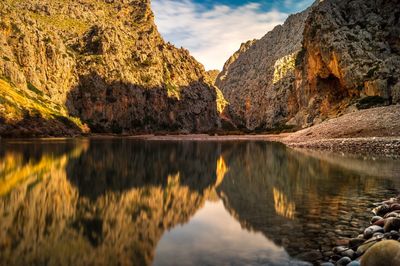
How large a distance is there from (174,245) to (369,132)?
49.8 m

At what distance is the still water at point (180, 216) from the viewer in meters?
10.8

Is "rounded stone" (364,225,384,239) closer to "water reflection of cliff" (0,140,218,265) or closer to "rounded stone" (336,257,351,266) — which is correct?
"rounded stone" (336,257,351,266)

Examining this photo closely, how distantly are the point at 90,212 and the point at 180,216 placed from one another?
373 centimetres

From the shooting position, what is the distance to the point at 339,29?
4333 inches

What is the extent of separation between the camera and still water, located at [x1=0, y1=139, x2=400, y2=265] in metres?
10.8


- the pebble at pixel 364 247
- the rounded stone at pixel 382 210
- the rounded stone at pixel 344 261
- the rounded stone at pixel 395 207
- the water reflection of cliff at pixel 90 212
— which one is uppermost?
the rounded stone at pixel 395 207

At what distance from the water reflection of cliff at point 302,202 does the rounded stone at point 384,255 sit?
2554mm

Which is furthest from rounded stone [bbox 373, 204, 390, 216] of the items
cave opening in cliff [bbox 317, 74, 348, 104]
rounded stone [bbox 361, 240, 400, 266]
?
cave opening in cliff [bbox 317, 74, 348, 104]

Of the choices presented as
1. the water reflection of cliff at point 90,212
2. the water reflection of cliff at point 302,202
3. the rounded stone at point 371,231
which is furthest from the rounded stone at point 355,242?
the water reflection of cliff at point 90,212

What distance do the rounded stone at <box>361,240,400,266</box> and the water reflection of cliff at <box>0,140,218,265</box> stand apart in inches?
216

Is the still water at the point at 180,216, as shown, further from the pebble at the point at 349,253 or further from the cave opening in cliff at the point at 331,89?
the cave opening in cliff at the point at 331,89

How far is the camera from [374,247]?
338 inches

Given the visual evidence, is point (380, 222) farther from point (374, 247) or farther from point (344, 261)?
point (374, 247)

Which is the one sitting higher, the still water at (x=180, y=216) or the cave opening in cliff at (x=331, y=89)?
the cave opening in cliff at (x=331, y=89)
